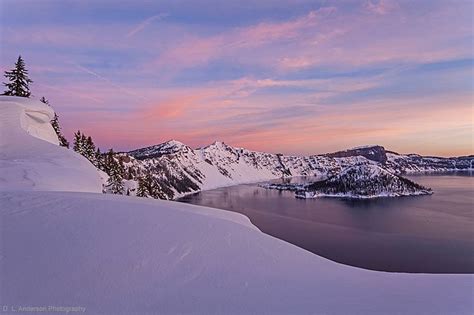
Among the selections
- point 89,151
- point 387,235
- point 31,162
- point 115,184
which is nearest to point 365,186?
point 387,235

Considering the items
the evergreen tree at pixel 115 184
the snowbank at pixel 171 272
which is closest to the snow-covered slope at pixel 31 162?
the snowbank at pixel 171 272

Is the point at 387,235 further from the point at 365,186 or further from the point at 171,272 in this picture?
the point at 365,186

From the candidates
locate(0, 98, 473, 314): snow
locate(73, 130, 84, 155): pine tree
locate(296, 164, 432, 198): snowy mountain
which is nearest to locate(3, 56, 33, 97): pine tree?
locate(73, 130, 84, 155): pine tree

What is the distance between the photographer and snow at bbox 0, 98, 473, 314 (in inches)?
239

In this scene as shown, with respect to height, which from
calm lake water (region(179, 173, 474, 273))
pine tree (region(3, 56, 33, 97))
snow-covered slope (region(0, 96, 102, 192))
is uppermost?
pine tree (region(3, 56, 33, 97))

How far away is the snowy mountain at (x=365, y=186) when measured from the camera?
438 ft

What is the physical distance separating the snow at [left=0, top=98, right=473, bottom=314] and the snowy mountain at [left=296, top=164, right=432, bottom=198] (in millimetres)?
127910

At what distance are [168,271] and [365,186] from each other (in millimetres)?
144767

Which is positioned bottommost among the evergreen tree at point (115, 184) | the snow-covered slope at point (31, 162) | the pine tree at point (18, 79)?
the evergreen tree at point (115, 184)

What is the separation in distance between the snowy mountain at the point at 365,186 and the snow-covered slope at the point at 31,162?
121679 mm

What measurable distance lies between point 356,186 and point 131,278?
144505 millimetres

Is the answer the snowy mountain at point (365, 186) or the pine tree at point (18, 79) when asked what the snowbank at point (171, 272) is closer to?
the pine tree at point (18, 79)

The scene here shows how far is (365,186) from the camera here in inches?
5482

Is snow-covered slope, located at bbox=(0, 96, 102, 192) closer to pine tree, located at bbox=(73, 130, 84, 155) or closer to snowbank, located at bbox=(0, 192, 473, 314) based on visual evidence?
snowbank, located at bbox=(0, 192, 473, 314)
